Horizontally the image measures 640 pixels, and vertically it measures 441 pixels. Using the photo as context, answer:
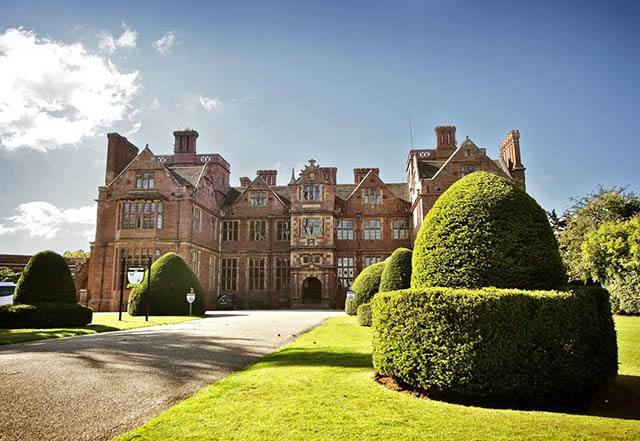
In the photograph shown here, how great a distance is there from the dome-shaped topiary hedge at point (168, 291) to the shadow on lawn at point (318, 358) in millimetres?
15220

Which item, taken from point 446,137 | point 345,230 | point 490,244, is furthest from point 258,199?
point 490,244

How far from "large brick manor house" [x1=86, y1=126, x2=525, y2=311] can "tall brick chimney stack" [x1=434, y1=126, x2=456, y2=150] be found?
3.6 inches

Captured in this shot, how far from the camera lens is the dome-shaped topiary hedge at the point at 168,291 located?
23203mm

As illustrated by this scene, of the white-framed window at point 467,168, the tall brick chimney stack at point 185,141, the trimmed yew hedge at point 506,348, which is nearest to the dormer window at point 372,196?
the white-framed window at point 467,168

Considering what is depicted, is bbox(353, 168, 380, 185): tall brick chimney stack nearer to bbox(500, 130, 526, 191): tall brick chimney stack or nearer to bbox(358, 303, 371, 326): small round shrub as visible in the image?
bbox(500, 130, 526, 191): tall brick chimney stack

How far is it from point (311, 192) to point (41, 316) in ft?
83.9

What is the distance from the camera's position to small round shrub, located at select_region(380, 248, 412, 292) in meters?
15.0

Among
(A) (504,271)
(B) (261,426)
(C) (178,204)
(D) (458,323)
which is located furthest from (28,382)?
(C) (178,204)

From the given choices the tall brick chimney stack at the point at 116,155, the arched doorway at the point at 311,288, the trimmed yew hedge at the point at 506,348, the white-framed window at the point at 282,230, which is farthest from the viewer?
the arched doorway at the point at 311,288

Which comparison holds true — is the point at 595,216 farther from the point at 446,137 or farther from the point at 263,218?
the point at 263,218

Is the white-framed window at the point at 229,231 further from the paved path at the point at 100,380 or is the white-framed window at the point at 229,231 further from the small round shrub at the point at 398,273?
the paved path at the point at 100,380

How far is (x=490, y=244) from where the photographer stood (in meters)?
6.77

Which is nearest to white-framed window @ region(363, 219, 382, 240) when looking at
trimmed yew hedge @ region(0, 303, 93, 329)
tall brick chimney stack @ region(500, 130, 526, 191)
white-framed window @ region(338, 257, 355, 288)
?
white-framed window @ region(338, 257, 355, 288)

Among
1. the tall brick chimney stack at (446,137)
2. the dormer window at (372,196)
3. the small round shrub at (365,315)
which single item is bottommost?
the small round shrub at (365,315)
